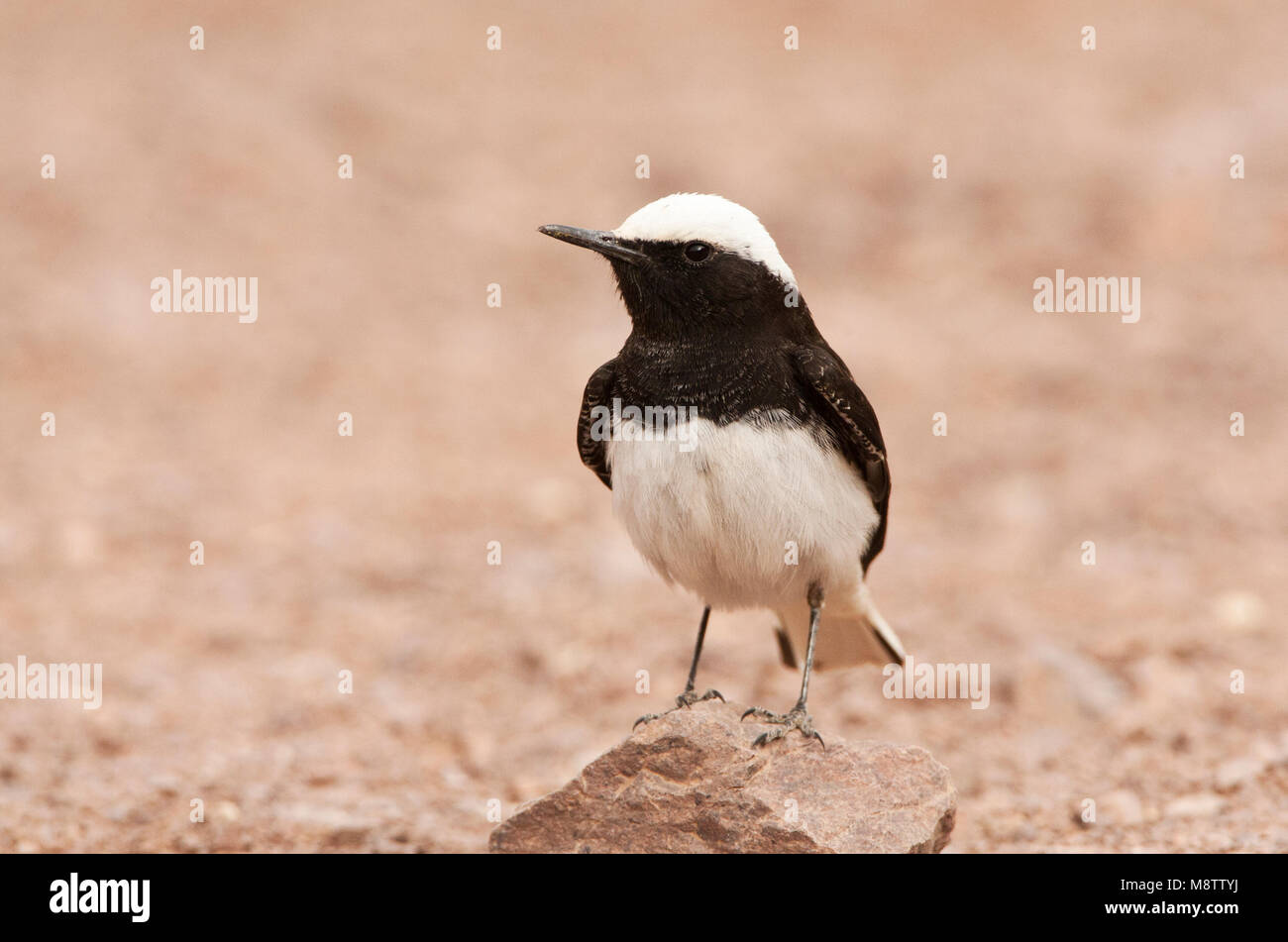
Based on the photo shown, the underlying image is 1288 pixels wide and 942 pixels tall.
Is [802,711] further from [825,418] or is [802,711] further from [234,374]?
[234,374]

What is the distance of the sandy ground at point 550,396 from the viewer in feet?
30.7

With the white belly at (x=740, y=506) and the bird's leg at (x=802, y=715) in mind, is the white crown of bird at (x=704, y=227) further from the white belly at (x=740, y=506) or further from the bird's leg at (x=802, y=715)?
the bird's leg at (x=802, y=715)

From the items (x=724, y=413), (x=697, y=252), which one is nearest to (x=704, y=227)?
(x=697, y=252)

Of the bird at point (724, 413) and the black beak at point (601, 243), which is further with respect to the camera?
the black beak at point (601, 243)

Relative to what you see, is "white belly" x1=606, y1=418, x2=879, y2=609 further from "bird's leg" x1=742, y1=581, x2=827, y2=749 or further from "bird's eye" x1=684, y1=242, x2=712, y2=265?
"bird's eye" x1=684, y1=242, x2=712, y2=265

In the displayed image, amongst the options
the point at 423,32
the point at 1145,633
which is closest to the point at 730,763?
the point at 1145,633

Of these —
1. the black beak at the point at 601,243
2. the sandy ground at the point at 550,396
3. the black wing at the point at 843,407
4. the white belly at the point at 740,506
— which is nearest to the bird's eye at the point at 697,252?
the black beak at the point at 601,243

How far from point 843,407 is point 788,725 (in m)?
1.55

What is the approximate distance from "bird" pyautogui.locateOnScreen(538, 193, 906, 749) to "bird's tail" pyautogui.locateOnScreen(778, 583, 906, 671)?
0.71 m

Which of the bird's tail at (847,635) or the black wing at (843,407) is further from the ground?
the black wing at (843,407)

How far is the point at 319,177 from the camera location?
1830 cm

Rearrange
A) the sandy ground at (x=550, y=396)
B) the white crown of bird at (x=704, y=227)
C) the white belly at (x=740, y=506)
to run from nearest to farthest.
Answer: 1. the white belly at (x=740, y=506)
2. the white crown of bird at (x=704, y=227)
3. the sandy ground at (x=550, y=396)

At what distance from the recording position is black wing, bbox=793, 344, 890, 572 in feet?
23.2

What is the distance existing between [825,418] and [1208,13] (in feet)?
54.1
